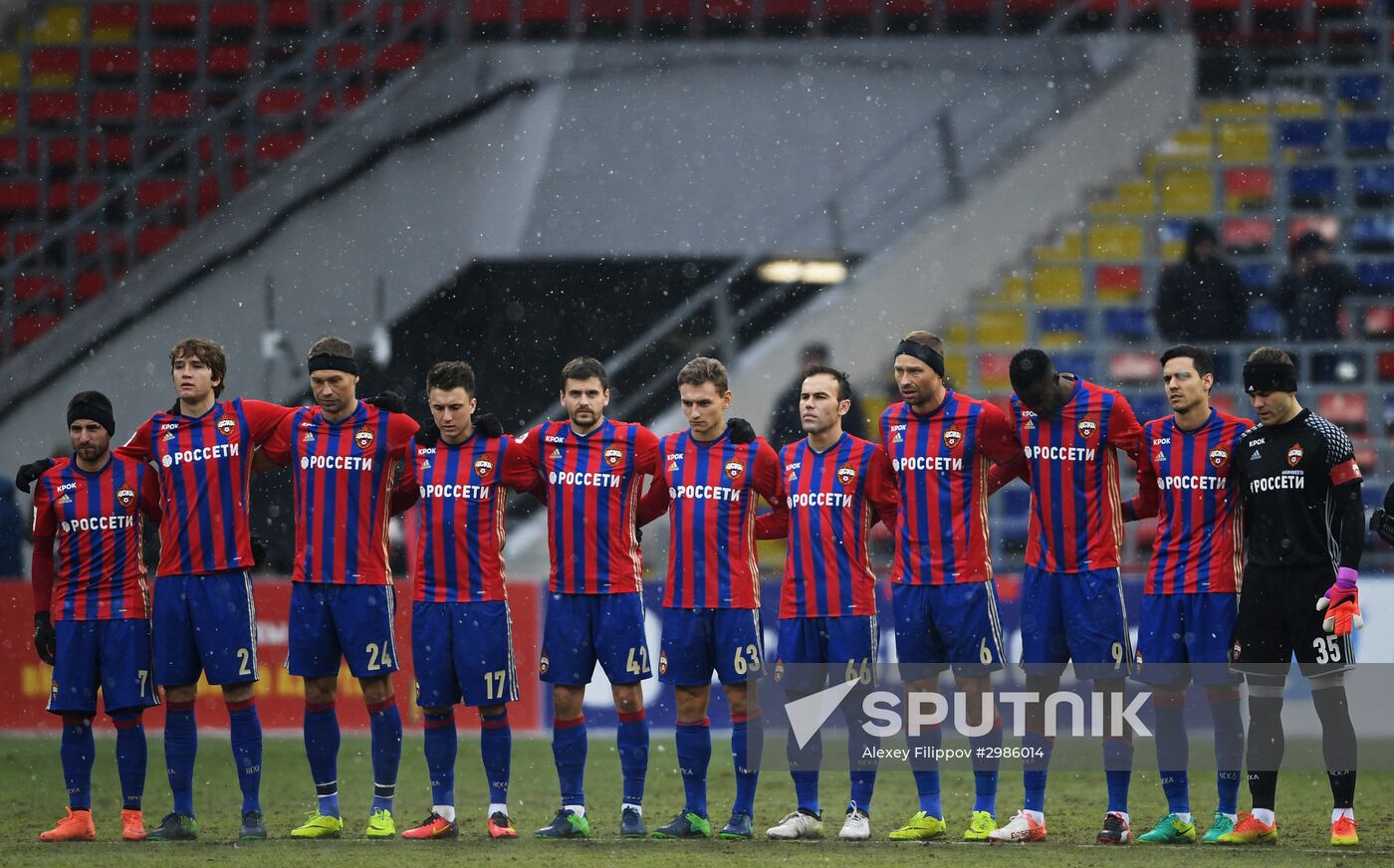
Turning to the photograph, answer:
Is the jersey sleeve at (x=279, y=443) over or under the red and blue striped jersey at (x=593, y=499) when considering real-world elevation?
over

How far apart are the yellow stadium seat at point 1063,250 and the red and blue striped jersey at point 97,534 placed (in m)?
7.87

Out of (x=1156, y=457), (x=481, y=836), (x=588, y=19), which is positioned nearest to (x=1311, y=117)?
(x=588, y=19)

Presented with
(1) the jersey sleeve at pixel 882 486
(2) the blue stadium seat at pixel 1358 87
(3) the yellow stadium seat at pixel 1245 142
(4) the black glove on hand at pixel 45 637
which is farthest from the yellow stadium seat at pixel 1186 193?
(4) the black glove on hand at pixel 45 637

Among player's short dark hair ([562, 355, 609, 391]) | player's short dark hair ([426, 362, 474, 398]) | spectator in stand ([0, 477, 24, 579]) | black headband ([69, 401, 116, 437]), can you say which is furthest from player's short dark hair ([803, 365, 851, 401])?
spectator in stand ([0, 477, 24, 579])

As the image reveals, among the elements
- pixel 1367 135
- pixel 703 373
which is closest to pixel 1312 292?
pixel 1367 135

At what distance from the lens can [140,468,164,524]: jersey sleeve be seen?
7.11 m

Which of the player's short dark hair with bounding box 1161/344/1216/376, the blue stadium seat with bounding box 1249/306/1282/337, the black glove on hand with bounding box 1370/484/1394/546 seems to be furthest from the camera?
the blue stadium seat with bounding box 1249/306/1282/337

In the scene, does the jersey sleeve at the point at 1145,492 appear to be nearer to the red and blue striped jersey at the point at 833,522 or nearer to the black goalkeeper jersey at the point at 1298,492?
the black goalkeeper jersey at the point at 1298,492

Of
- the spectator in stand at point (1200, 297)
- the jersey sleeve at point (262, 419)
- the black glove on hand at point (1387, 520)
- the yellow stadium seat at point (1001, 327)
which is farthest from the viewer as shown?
the yellow stadium seat at point (1001, 327)

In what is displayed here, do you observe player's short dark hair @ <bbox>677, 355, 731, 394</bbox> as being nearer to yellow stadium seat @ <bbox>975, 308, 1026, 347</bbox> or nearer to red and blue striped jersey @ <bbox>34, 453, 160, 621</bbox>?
red and blue striped jersey @ <bbox>34, 453, 160, 621</bbox>

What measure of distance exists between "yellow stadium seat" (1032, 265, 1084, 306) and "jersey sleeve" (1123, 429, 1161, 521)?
616cm

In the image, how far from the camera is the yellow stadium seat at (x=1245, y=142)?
44.1 ft

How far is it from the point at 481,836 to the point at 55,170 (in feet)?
32.3

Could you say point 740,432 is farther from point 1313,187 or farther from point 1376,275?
point 1313,187
